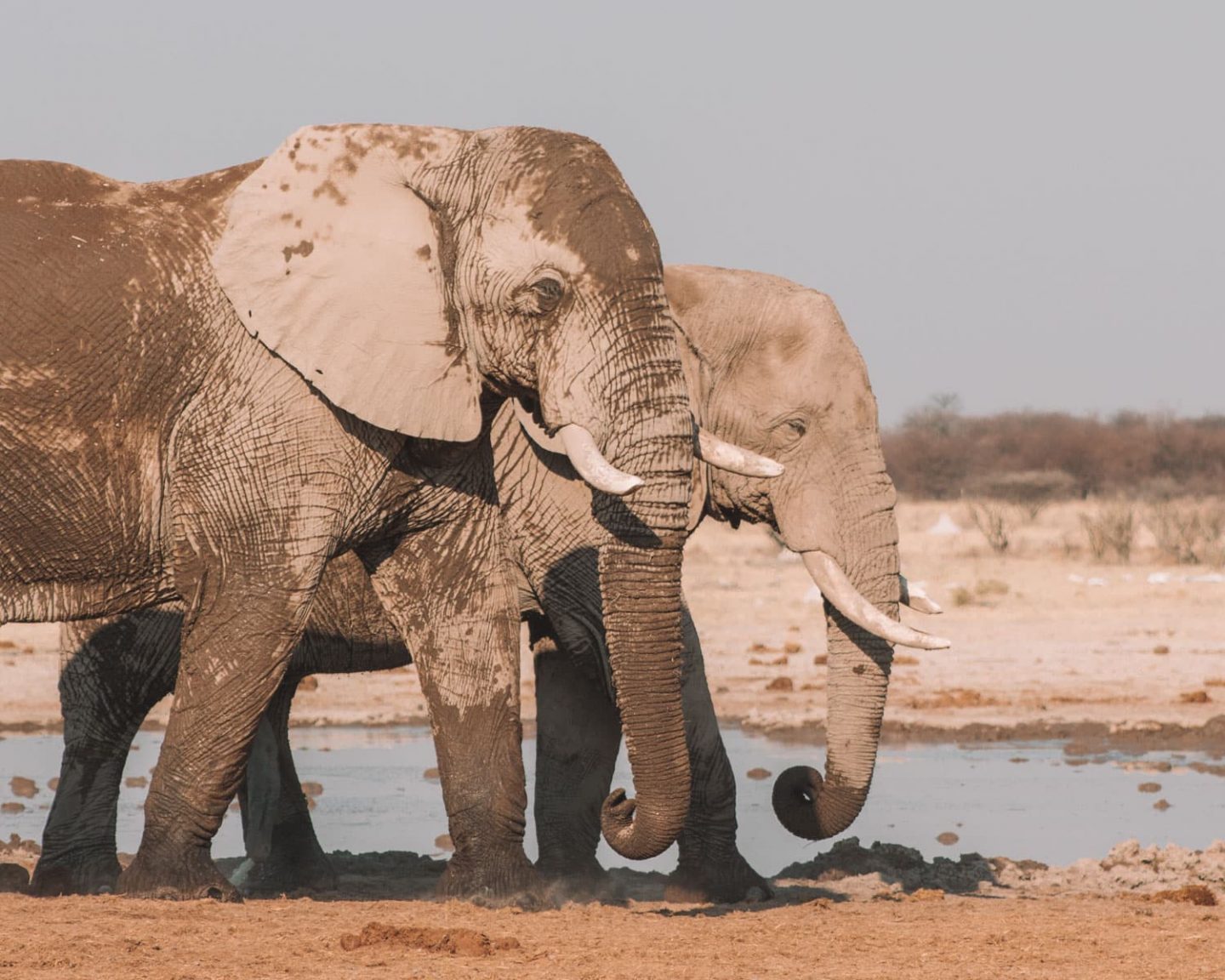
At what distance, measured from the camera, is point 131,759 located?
564 inches

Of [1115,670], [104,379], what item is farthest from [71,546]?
[1115,670]

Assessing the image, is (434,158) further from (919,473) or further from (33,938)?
(919,473)

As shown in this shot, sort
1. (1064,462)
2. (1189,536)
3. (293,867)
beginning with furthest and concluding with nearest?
(1064,462)
(1189,536)
(293,867)

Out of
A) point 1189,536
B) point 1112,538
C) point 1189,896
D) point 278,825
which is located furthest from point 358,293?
point 1189,536

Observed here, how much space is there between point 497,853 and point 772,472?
1687mm

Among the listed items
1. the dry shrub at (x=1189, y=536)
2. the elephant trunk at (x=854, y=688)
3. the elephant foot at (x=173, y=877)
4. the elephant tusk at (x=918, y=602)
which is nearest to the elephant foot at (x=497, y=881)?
the elephant foot at (x=173, y=877)

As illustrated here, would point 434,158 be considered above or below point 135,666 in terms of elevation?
above

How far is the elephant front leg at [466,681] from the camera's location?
8.09 meters

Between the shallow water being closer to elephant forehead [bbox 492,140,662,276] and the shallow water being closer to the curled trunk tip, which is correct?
the curled trunk tip

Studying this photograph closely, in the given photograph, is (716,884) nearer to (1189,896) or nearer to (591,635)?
(591,635)

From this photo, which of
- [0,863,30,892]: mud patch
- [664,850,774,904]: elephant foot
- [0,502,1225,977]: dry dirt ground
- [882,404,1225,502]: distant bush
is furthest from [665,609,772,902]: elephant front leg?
[882,404,1225,502]: distant bush

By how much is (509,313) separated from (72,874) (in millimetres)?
3331

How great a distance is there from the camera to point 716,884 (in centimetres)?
912

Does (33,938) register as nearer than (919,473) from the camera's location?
Yes
